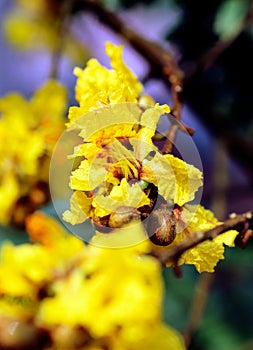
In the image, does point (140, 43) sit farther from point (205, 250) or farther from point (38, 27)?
point (38, 27)

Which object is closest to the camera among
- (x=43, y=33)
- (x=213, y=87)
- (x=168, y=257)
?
(x=168, y=257)

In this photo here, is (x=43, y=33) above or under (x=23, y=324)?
under

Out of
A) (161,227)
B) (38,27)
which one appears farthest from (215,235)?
(38,27)

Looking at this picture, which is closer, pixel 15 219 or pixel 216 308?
pixel 15 219

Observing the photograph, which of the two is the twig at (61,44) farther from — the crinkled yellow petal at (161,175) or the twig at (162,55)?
the crinkled yellow petal at (161,175)

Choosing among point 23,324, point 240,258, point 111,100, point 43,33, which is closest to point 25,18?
point 43,33

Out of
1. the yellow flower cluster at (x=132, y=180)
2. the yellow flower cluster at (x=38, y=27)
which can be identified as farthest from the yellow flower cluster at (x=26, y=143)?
the yellow flower cluster at (x=38, y=27)

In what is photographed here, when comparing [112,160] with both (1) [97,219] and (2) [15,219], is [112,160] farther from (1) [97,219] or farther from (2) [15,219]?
(2) [15,219]
